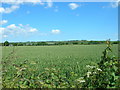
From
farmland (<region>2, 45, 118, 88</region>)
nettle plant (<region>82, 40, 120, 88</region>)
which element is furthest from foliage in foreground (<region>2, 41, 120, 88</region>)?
farmland (<region>2, 45, 118, 88</region>)

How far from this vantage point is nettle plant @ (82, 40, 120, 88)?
1.78 metres

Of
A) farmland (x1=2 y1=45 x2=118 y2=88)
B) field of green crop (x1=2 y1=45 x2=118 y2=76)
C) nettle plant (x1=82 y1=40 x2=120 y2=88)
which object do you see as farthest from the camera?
field of green crop (x1=2 y1=45 x2=118 y2=76)

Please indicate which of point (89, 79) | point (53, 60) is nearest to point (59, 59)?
point (53, 60)

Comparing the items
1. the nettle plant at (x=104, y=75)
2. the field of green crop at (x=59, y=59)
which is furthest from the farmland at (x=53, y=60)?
the nettle plant at (x=104, y=75)

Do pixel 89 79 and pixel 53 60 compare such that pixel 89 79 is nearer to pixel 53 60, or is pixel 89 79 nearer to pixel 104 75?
pixel 104 75

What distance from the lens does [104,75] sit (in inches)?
71.4

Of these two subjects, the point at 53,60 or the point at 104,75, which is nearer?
the point at 104,75

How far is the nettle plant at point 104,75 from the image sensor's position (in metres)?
1.78

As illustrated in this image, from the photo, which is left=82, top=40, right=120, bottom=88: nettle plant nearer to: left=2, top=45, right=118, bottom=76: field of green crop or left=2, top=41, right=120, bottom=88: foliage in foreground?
left=2, top=41, right=120, bottom=88: foliage in foreground

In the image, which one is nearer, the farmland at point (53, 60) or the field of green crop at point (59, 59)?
the farmland at point (53, 60)

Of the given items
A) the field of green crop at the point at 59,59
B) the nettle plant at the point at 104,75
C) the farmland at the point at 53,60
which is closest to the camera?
the nettle plant at the point at 104,75

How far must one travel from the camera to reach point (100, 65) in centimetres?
194

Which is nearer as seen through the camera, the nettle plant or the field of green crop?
the nettle plant

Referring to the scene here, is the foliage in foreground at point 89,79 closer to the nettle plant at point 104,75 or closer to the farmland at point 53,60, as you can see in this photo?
the nettle plant at point 104,75
